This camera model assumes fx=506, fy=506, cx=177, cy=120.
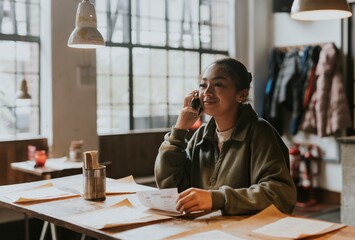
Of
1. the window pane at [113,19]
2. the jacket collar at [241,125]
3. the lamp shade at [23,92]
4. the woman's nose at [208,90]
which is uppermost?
the window pane at [113,19]

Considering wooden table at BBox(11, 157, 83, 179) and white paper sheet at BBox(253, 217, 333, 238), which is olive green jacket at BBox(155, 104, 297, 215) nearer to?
white paper sheet at BBox(253, 217, 333, 238)

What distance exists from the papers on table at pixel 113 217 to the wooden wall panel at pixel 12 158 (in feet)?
9.65

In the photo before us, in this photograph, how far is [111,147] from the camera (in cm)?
Result: 541

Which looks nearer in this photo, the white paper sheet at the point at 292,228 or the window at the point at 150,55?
the white paper sheet at the point at 292,228

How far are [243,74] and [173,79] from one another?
396 centimetres

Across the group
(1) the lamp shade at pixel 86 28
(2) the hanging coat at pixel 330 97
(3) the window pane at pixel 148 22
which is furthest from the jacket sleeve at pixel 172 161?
(2) the hanging coat at pixel 330 97

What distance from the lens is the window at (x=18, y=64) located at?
4816 mm

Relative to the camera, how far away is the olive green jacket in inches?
73.0

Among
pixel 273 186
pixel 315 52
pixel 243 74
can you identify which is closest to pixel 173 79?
pixel 315 52

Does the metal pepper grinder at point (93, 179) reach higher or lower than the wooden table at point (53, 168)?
higher

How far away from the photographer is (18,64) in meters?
4.93

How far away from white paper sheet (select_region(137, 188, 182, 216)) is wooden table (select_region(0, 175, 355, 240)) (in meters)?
0.08

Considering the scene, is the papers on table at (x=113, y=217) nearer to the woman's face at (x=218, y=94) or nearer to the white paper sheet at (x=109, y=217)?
the white paper sheet at (x=109, y=217)

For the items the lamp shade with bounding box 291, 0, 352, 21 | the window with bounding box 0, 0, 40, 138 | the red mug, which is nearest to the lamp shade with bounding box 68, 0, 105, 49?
the lamp shade with bounding box 291, 0, 352, 21
